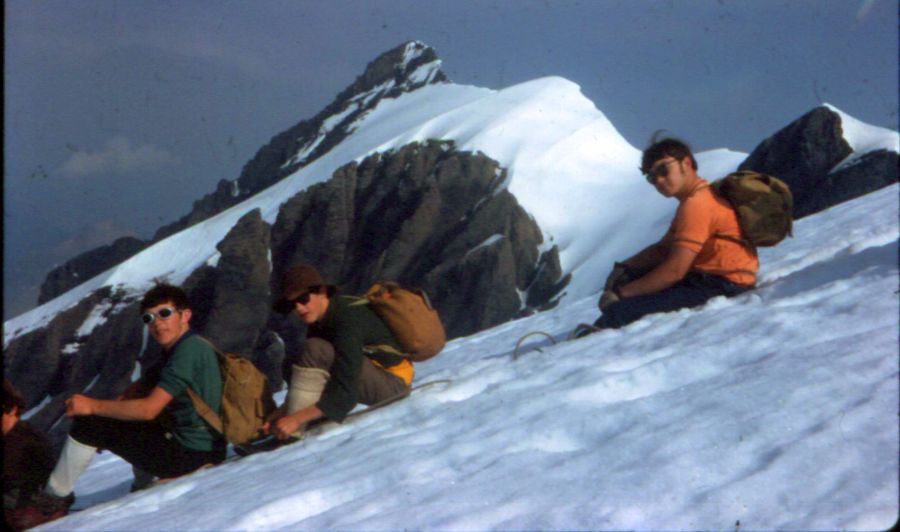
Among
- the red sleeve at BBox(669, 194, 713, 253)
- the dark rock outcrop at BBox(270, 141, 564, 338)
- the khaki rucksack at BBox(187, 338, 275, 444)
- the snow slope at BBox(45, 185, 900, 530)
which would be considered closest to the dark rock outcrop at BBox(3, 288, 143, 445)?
the dark rock outcrop at BBox(270, 141, 564, 338)

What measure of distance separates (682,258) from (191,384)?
343 cm

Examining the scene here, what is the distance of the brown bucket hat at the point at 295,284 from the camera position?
5.31m

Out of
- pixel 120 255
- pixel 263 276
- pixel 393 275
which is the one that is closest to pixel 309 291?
pixel 393 275

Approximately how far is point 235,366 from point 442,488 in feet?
7.32

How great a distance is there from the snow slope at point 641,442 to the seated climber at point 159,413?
0.29m

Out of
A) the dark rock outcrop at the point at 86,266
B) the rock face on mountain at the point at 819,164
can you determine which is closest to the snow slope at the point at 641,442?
the rock face on mountain at the point at 819,164

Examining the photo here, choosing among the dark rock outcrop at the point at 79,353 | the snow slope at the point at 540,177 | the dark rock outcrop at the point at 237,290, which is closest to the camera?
the snow slope at the point at 540,177

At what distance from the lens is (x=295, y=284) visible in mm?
5324

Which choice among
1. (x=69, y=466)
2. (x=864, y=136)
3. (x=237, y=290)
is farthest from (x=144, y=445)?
(x=237, y=290)

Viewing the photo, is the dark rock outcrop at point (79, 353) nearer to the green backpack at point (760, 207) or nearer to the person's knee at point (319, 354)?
the person's knee at point (319, 354)

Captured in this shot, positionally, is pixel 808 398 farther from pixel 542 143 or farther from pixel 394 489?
pixel 542 143

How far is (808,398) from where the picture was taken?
3609 millimetres

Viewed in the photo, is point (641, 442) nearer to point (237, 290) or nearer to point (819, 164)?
point (819, 164)

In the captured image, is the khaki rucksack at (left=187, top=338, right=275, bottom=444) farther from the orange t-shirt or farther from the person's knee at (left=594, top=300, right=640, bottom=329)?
the orange t-shirt
